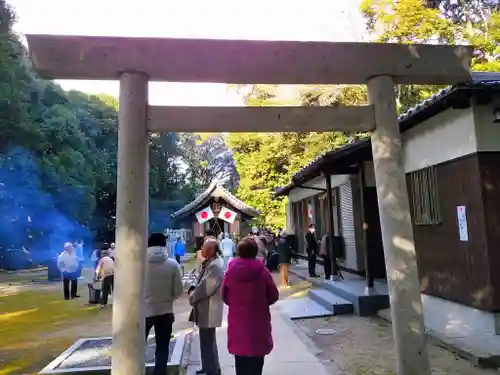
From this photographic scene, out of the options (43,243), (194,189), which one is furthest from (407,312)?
(194,189)

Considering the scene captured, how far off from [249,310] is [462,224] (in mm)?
4656

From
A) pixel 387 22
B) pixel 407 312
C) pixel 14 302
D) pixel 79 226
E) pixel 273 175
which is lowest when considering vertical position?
pixel 14 302

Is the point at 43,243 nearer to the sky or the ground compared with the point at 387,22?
nearer to the ground

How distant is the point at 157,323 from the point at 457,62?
4.43 meters

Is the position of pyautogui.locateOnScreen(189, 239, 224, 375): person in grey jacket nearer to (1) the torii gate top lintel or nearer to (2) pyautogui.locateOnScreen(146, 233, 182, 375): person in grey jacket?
(2) pyautogui.locateOnScreen(146, 233, 182, 375): person in grey jacket

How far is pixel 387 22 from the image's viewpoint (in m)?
15.7

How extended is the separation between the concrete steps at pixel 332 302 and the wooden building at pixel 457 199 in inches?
29.1

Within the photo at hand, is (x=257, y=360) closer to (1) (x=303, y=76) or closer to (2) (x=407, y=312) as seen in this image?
(2) (x=407, y=312)

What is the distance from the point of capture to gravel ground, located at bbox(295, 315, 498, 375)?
19.8 ft

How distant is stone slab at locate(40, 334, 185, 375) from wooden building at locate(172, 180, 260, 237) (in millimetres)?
13488

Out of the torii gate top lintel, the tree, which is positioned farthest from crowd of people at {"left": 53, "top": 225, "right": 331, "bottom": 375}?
the tree

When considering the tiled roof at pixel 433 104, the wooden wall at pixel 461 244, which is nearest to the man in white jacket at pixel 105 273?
the tiled roof at pixel 433 104

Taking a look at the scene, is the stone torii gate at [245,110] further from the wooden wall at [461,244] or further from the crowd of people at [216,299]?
the wooden wall at [461,244]

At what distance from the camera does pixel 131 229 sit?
4.26m
